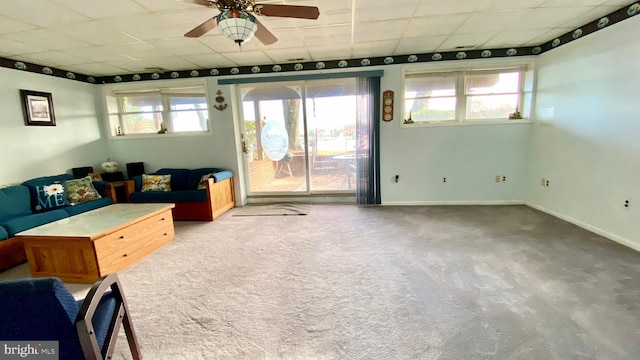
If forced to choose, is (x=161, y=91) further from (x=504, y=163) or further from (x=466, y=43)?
(x=504, y=163)

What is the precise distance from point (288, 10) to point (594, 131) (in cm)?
373

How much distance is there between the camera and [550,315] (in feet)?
5.96

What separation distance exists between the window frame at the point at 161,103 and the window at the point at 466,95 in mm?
3615

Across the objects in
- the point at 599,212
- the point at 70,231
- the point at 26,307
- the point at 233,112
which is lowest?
the point at 599,212

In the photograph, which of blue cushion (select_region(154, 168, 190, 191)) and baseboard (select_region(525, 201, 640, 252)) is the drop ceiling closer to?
blue cushion (select_region(154, 168, 190, 191))

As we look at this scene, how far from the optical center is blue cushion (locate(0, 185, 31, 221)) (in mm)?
3195

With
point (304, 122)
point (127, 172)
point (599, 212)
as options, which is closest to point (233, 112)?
point (304, 122)

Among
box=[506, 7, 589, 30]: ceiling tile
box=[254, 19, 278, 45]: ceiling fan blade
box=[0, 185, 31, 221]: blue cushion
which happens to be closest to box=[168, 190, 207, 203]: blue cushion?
box=[0, 185, 31, 221]: blue cushion

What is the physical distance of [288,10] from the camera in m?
2.07

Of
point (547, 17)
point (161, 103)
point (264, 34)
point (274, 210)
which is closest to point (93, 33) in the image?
point (264, 34)

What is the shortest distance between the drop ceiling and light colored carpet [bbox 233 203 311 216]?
243cm

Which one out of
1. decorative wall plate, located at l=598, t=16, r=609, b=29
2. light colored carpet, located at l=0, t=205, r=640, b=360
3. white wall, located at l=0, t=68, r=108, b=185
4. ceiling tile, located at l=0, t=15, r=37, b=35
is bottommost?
light colored carpet, located at l=0, t=205, r=640, b=360

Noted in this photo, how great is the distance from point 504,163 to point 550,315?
318cm

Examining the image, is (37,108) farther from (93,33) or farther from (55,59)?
(93,33)
